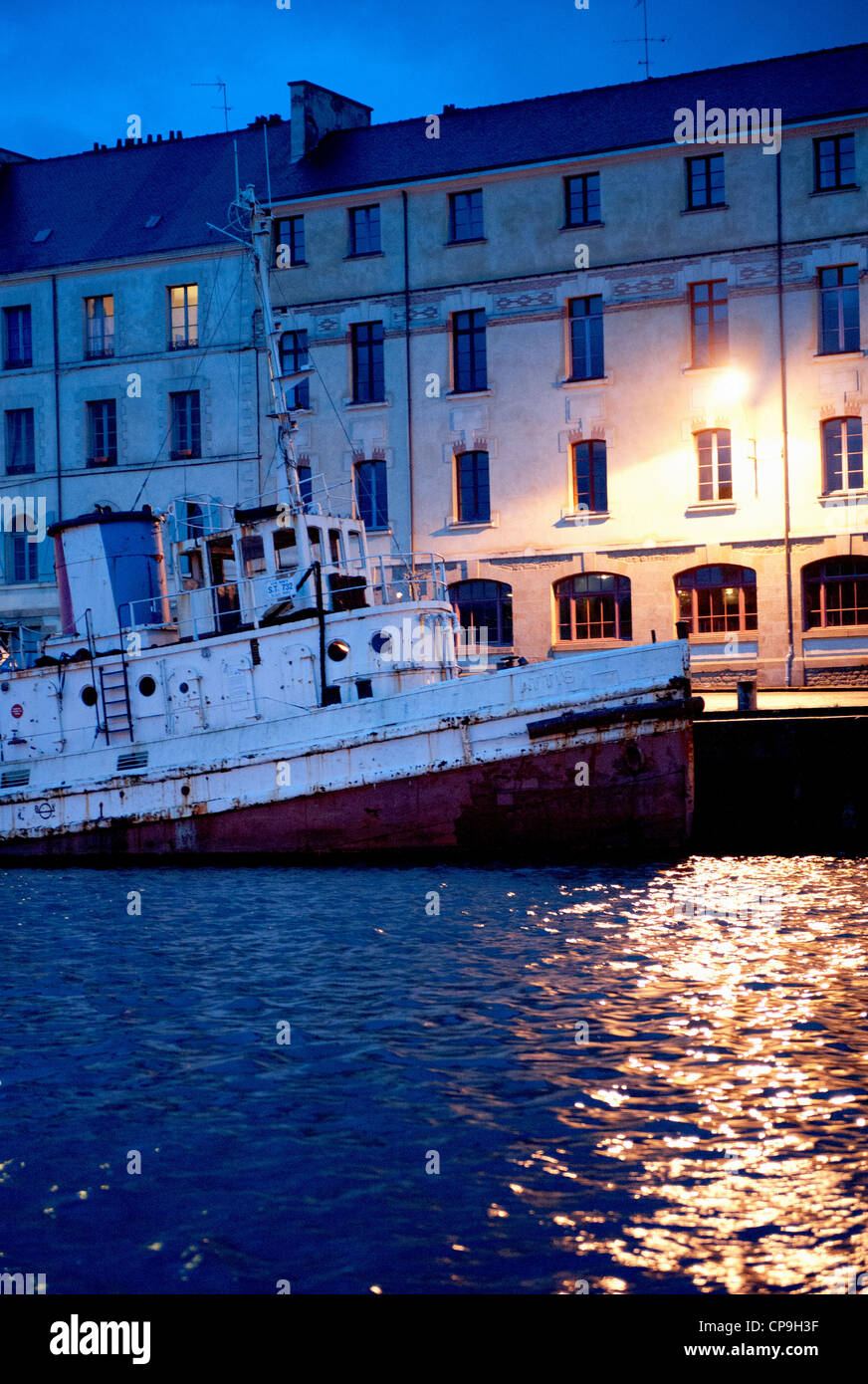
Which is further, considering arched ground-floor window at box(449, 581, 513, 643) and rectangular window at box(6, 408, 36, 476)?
rectangular window at box(6, 408, 36, 476)

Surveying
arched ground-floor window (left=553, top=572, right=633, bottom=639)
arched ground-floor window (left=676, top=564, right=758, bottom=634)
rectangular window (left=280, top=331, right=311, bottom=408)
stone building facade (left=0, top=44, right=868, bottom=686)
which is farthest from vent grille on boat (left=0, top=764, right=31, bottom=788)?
rectangular window (left=280, top=331, right=311, bottom=408)

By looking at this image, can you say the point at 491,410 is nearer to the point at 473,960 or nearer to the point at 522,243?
the point at 522,243

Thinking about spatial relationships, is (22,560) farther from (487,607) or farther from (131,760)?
(131,760)

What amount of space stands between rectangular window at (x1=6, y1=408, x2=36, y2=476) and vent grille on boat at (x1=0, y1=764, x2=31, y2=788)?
63.7 ft

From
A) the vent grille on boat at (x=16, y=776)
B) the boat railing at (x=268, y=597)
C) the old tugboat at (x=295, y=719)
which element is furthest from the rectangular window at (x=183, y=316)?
the vent grille on boat at (x=16, y=776)

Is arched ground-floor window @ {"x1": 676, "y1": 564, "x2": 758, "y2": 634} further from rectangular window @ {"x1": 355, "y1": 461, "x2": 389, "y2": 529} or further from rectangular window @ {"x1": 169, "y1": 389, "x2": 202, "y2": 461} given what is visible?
rectangular window @ {"x1": 169, "y1": 389, "x2": 202, "y2": 461}

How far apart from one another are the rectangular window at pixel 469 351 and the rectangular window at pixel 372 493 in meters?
2.78

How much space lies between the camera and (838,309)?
30578 mm

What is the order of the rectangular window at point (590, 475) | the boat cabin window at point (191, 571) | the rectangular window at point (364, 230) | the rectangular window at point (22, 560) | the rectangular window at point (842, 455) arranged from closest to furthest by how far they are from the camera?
the boat cabin window at point (191, 571), the rectangular window at point (842, 455), the rectangular window at point (590, 475), the rectangular window at point (364, 230), the rectangular window at point (22, 560)

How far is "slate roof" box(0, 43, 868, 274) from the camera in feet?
105

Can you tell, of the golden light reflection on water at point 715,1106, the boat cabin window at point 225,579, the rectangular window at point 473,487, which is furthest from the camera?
the rectangular window at point 473,487

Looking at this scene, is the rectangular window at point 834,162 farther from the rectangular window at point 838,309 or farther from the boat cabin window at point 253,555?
the boat cabin window at point 253,555

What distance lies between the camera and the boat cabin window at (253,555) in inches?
789

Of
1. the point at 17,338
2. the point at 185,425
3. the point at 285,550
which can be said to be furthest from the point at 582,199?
the point at 285,550
